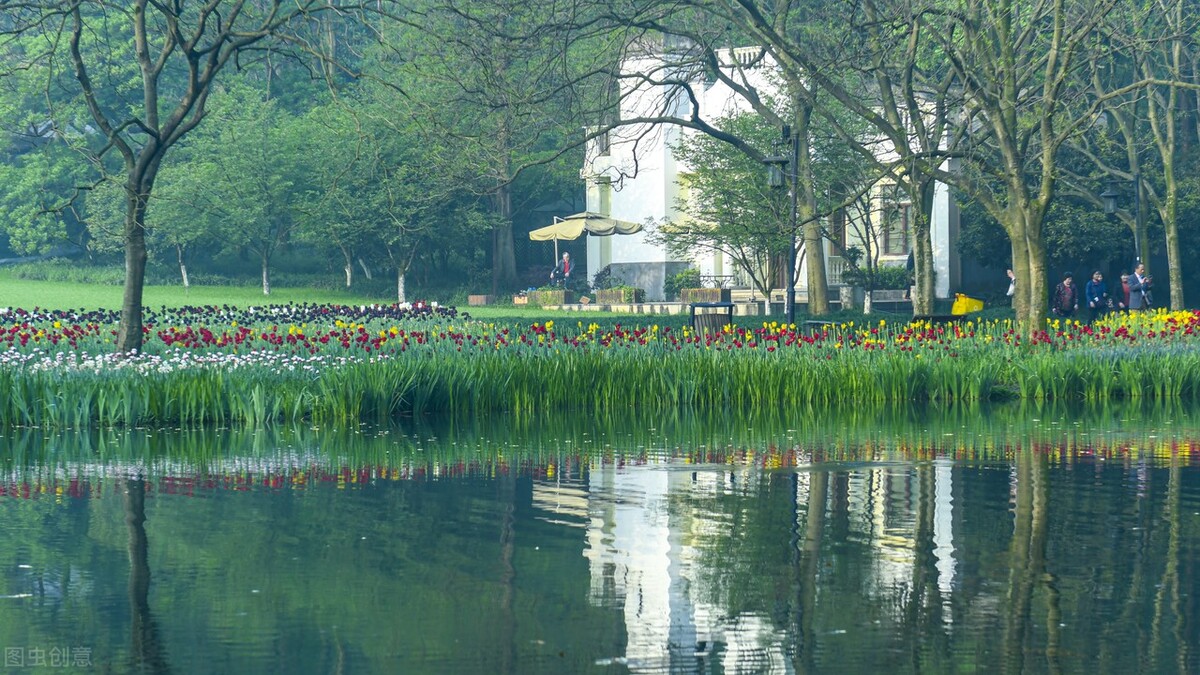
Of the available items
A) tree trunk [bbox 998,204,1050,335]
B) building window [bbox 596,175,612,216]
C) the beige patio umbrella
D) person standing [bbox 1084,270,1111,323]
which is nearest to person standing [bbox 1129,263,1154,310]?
person standing [bbox 1084,270,1111,323]

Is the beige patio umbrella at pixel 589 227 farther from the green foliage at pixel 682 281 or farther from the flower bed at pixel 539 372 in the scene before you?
the flower bed at pixel 539 372

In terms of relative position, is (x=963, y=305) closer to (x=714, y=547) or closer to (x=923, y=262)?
(x=923, y=262)

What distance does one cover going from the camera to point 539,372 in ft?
62.8

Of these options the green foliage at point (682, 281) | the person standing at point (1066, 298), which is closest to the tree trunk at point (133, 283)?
the person standing at point (1066, 298)

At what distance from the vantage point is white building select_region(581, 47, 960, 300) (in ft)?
165

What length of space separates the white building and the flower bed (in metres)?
26.6

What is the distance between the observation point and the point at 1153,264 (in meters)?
52.8

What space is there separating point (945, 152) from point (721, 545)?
59.8 ft

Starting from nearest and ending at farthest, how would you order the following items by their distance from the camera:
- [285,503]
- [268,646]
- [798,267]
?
[268,646] → [285,503] → [798,267]

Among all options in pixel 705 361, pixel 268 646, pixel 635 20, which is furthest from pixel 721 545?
pixel 635 20

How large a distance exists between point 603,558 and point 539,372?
10815mm

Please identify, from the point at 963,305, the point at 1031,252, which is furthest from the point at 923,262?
the point at 1031,252

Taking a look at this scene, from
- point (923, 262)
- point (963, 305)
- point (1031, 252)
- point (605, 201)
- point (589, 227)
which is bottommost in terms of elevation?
point (963, 305)

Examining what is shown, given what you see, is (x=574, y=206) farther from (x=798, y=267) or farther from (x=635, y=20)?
(x=635, y=20)
